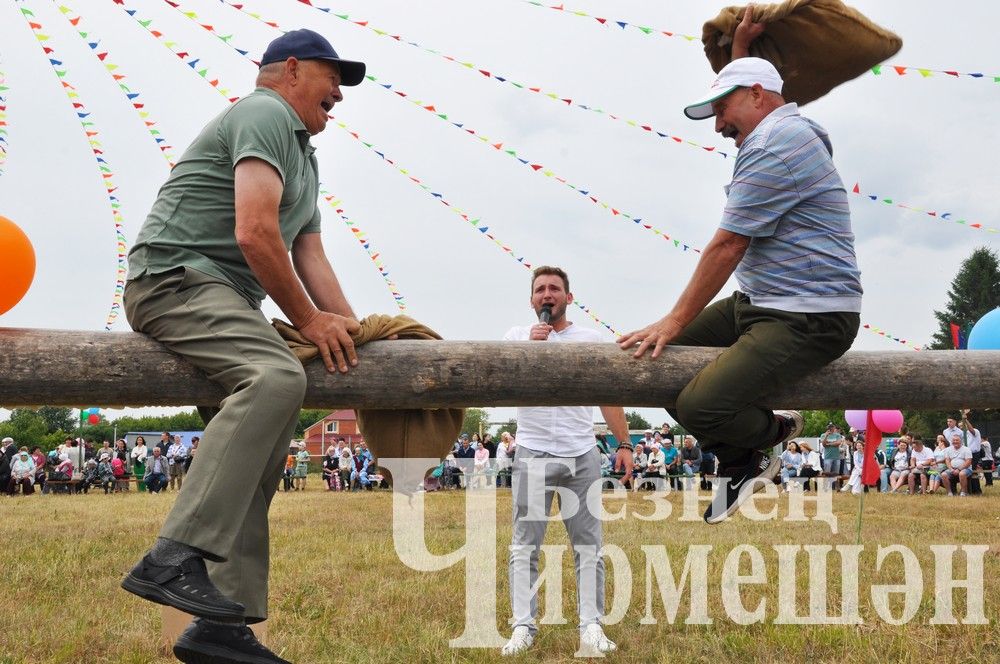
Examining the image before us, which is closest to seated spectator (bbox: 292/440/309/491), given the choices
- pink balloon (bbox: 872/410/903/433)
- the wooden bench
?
the wooden bench

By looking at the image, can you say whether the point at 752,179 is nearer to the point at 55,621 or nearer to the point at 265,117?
the point at 265,117

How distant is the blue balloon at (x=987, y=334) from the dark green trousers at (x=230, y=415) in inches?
186

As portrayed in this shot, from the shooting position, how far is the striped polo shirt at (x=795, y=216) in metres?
3.29

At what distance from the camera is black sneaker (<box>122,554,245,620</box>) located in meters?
2.44

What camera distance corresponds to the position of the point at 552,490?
5.46m

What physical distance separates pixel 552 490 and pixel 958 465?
16.9 metres

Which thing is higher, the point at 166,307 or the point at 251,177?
the point at 251,177

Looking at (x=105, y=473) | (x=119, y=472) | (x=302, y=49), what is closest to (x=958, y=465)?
(x=302, y=49)

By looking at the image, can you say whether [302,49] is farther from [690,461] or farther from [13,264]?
[690,461]

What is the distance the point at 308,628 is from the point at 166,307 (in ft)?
10.9

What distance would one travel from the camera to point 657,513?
46.6 ft

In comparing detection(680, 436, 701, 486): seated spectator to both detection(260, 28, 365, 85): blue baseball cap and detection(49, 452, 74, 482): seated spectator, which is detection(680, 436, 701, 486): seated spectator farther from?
detection(260, 28, 365, 85): blue baseball cap

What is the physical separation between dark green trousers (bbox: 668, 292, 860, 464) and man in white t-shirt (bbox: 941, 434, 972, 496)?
59.7 ft

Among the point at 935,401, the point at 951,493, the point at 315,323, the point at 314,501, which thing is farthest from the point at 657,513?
the point at 315,323
